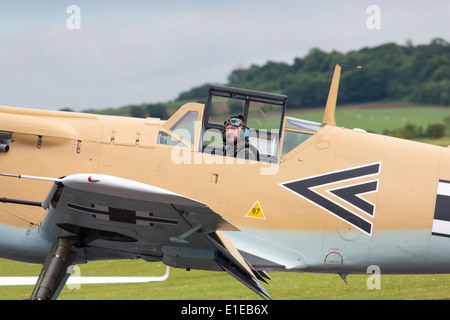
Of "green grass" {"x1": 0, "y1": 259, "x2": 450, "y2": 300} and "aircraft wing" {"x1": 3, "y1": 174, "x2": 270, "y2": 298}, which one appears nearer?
"aircraft wing" {"x1": 3, "y1": 174, "x2": 270, "y2": 298}

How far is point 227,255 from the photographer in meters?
7.36

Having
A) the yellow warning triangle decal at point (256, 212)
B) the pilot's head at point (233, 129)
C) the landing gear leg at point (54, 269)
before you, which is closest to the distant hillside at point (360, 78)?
the pilot's head at point (233, 129)

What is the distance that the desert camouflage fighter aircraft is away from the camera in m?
7.64

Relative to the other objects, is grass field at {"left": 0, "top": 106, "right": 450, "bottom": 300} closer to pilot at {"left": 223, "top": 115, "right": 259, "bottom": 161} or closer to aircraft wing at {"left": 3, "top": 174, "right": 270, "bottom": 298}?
pilot at {"left": 223, "top": 115, "right": 259, "bottom": 161}

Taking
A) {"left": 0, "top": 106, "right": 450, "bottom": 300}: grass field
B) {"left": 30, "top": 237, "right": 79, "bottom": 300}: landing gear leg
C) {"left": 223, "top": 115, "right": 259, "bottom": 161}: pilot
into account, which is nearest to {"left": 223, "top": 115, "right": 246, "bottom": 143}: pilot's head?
{"left": 223, "top": 115, "right": 259, "bottom": 161}: pilot

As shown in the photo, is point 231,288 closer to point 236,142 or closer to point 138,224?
point 236,142

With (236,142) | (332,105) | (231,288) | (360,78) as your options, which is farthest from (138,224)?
(360,78)

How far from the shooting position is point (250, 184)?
7.64 metres

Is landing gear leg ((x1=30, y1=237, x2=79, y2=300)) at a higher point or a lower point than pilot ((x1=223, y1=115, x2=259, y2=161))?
lower

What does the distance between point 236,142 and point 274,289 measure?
5630mm

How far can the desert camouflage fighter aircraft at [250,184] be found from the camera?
7641 mm

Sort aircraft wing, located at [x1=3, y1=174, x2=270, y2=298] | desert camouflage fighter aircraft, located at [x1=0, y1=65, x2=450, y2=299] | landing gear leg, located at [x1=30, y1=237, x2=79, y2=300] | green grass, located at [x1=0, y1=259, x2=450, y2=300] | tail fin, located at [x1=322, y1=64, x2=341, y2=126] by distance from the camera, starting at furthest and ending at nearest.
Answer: green grass, located at [x1=0, y1=259, x2=450, y2=300] < tail fin, located at [x1=322, y1=64, x2=341, y2=126] < desert camouflage fighter aircraft, located at [x1=0, y1=65, x2=450, y2=299] < landing gear leg, located at [x1=30, y1=237, x2=79, y2=300] < aircraft wing, located at [x1=3, y1=174, x2=270, y2=298]

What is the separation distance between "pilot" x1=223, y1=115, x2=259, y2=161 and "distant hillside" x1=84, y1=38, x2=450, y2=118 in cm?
1580
